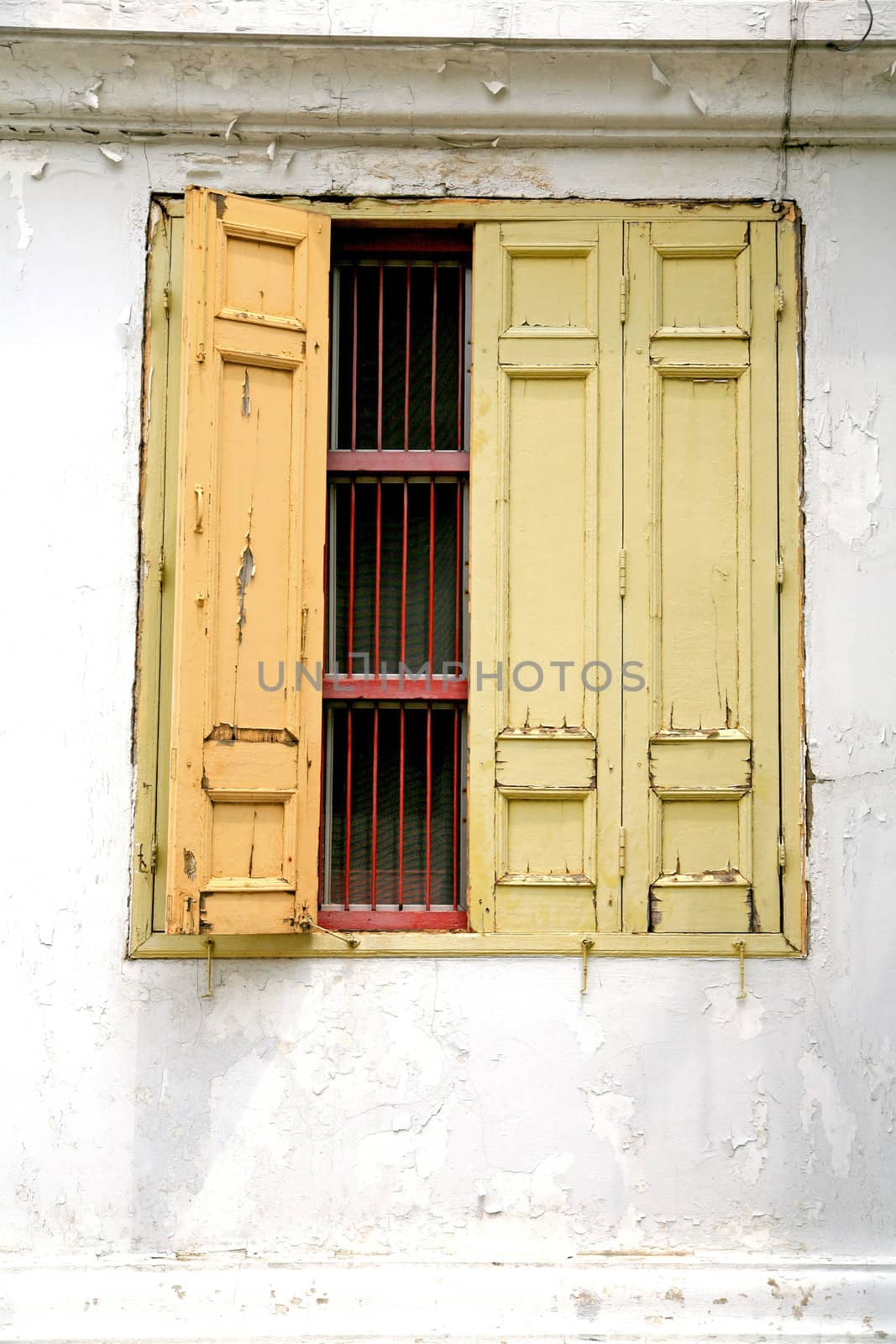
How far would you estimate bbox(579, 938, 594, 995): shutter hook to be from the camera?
10.9ft

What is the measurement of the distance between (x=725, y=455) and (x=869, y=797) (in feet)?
3.55

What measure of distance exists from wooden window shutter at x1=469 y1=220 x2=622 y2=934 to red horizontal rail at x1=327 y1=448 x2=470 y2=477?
100 mm

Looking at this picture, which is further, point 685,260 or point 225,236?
point 685,260

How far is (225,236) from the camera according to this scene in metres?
3.23

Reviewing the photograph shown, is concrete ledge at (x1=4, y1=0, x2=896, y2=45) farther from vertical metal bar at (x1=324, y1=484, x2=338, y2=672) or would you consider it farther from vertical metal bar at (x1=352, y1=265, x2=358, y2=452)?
vertical metal bar at (x1=324, y1=484, x2=338, y2=672)

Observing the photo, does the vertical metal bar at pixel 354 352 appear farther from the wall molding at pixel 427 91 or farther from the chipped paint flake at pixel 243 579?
the chipped paint flake at pixel 243 579

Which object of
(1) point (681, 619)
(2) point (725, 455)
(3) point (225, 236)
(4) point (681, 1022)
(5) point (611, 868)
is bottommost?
(4) point (681, 1022)

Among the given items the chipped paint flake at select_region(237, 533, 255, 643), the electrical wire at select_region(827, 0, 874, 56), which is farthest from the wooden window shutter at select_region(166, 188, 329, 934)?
the electrical wire at select_region(827, 0, 874, 56)

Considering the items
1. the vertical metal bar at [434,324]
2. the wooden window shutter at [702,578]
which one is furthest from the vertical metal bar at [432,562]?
the wooden window shutter at [702,578]

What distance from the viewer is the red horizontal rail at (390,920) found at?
3.42 metres

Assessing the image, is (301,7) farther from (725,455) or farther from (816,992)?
(816,992)

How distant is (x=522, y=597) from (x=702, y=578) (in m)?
0.53

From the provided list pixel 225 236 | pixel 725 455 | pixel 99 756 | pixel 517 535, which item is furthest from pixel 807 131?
pixel 99 756

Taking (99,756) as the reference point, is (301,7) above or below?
above
